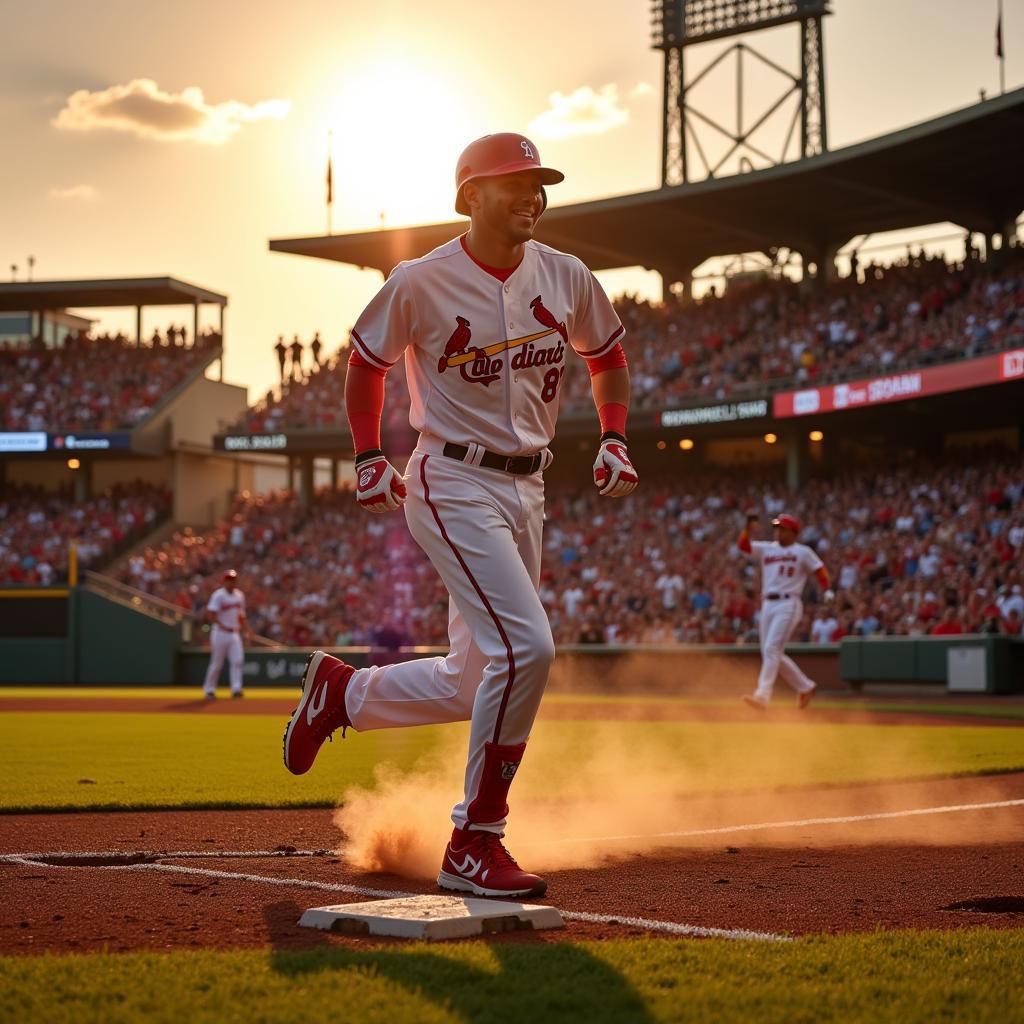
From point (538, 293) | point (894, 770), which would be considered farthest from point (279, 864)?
point (894, 770)

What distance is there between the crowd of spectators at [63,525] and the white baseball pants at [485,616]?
35015mm

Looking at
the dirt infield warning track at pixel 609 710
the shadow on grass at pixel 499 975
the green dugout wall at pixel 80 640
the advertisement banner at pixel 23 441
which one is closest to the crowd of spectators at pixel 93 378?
the advertisement banner at pixel 23 441

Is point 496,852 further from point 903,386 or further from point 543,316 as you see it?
point 903,386

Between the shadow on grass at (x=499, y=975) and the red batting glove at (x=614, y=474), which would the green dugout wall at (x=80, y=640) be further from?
the shadow on grass at (x=499, y=975)

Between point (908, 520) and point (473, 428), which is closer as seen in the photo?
point (473, 428)

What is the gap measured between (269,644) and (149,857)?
996 inches

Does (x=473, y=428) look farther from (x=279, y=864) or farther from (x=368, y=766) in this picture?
(x=368, y=766)

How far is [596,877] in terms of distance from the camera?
16.8 ft

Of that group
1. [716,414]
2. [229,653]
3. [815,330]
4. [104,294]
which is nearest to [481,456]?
[229,653]

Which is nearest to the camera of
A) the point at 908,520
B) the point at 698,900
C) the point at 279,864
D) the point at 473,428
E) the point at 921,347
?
the point at 698,900

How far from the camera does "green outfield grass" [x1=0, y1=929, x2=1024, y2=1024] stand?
290 centimetres

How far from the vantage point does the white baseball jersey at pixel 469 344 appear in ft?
16.5

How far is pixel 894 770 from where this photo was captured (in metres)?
9.68

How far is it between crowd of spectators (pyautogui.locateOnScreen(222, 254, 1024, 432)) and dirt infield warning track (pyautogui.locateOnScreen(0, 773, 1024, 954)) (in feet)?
63.1
